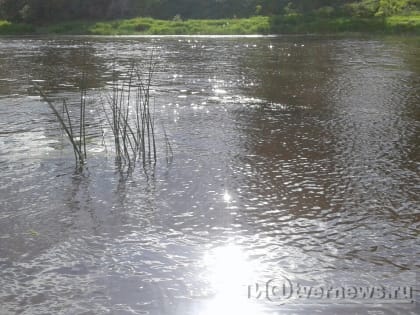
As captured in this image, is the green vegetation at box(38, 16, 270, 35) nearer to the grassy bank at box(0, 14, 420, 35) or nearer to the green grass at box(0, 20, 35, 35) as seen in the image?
the grassy bank at box(0, 14, 420, 35)

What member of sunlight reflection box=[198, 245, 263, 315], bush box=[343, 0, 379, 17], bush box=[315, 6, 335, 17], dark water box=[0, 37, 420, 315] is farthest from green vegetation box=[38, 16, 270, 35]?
sunlight reflection box=[198, 245, 263, 315]

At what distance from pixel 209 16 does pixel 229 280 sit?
47.9 meters

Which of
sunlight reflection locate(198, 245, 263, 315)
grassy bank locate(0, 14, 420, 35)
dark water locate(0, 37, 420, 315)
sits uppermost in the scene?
grassy bank locate(0, 14, 420, 35)

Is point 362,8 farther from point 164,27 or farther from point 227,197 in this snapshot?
point 227,197

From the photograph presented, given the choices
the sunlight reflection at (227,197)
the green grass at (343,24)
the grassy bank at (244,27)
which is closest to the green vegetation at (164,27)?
Result: the grassy bank at (244,27)

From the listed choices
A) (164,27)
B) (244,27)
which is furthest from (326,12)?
(164,27)

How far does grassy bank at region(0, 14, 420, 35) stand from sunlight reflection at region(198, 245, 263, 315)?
31594 mm

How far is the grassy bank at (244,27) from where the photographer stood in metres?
37.1

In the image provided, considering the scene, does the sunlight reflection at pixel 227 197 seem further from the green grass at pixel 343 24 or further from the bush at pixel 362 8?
the bush at pixel 362 8

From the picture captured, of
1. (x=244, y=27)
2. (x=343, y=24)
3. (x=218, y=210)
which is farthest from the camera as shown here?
(x=244, y=27)

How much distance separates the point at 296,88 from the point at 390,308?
9.85m

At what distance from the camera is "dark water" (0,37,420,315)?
4.09m

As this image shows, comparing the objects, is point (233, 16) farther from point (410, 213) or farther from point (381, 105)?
point (410, 213)

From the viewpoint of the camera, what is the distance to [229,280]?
4.24 meters
